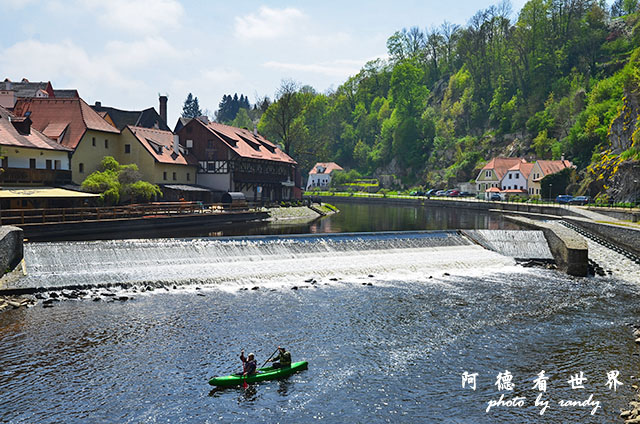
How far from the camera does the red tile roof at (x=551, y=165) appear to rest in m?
90.1

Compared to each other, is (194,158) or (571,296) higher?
(194,158)

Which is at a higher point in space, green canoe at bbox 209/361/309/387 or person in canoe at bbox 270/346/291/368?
person in canoe at bbox 270/346/291/368

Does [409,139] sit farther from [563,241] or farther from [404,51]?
[563,241]

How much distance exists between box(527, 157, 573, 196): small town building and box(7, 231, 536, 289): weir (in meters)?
55.4

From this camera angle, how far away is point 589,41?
371 feet

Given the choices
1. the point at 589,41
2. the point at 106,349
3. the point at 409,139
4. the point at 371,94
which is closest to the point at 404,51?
the point at 371,94

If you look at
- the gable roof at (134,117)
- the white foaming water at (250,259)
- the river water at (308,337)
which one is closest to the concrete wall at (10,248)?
the white foaming water at (250,259)

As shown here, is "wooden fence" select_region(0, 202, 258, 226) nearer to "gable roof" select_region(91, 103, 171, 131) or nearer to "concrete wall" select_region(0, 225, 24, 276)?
"concrete wall" select_region(0, 225, 24, 276)

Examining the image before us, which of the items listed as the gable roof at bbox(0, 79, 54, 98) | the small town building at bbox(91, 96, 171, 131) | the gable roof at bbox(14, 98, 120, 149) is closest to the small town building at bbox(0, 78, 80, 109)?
the gable roof at bbox(0, 79, 54, 98)

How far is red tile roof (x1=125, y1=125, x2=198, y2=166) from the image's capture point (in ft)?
203

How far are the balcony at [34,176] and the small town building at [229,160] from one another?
20.7 m

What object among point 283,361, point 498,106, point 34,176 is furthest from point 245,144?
point 498,106

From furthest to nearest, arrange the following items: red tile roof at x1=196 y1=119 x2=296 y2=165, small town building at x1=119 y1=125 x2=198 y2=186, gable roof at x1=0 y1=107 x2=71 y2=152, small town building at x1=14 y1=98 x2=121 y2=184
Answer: red tile roof at x1=196 y1=119 x2=296 y2=165 < small town building at x1=119 y1=125 x2=198 y2=186 < small town building at x1=14 y1=98 x2=121 y2=184 < gable roof at x1=0 y1=107 x2=71 y2=152

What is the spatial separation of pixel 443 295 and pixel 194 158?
49.1m
